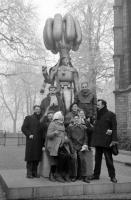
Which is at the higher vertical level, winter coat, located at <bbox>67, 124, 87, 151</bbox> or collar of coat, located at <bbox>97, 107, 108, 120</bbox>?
collar of coat, located at <bbox>97, 107, 108, 120</bbox>

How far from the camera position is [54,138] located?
9.15m

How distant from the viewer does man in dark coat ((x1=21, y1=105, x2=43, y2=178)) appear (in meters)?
9.45

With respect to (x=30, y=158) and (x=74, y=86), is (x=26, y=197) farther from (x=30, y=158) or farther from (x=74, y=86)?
(x=74, y=86)

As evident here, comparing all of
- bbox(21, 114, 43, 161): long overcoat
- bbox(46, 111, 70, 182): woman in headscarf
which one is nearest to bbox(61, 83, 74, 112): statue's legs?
bbox(21, 114, 43, 161): long overcoat

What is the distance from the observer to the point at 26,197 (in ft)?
27.0

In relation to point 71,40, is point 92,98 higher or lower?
lower

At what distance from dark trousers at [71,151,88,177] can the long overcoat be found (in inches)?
36.0

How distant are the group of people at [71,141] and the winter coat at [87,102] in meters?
0.46

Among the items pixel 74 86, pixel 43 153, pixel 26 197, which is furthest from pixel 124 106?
pixel 26 197

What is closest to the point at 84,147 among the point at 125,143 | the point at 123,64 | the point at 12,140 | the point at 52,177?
the point at 52,177

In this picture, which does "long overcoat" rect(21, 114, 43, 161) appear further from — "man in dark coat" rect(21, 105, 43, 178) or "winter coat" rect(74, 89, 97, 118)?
"winter coat" rect(74, 89, 97, 118)

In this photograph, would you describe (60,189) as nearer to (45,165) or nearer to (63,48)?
(45,165)

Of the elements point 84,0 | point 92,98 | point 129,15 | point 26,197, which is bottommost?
point 26,197

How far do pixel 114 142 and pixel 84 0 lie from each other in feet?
108
